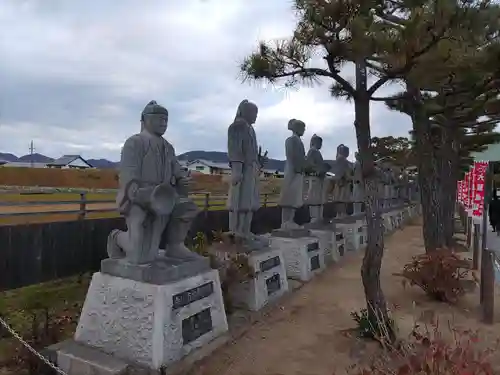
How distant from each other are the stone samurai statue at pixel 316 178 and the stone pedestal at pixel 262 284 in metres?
2.45

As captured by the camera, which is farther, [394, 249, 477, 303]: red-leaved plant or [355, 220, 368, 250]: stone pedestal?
[355, 220, 368, 250]: stone pedestal

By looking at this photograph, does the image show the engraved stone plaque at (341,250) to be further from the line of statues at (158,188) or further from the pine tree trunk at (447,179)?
the line of statues at (158,188)

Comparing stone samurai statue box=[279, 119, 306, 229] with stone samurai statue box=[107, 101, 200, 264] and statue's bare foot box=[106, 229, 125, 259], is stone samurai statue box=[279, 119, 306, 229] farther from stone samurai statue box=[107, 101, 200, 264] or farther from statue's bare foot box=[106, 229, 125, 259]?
statue's bare foot box=[106, 229, 125, 259]

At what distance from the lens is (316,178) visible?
8.77 metres

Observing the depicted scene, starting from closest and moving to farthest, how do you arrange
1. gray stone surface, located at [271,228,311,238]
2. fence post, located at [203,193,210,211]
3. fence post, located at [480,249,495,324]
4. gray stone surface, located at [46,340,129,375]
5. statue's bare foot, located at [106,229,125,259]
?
gray stone surface, located at [46,340,129,375] → statue's bare foot, located at [106,229,125,259] → fence post, located at [480,249,495,324] → gray stone surface, located at [271,228,311,238] → fence post, located at [203,193,210,211]

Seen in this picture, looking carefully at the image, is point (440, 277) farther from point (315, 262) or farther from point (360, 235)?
point (360, 235)

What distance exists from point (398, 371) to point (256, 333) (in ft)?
9.20

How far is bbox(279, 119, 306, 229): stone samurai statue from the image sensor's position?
7.55 meters

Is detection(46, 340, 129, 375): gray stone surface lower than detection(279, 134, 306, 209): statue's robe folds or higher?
lower

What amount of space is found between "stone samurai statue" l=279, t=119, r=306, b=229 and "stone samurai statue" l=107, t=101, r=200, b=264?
3484 millimetres

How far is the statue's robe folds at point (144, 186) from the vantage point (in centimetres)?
386

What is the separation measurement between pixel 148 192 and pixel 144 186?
0.45ft

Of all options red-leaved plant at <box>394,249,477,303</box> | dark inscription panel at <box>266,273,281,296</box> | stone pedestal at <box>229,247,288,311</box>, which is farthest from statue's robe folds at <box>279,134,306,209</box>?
red-leaved plant at <box>394,249,477,303</box>

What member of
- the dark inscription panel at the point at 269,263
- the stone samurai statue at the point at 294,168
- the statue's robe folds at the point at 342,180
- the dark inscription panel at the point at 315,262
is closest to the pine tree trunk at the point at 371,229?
the dark inscription panel at the point at 269,263
